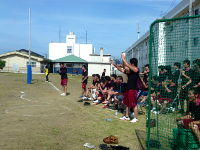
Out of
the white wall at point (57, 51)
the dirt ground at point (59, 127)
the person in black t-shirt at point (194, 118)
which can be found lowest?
the dirt ground at point (59, 127)

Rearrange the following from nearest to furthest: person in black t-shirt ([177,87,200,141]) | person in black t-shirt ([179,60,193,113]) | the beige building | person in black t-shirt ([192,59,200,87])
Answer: person in black t-shirt ([177,87,200,141]) < person in black t-shirt ([192,59,200,87]) < person in black t-shirt ([179,60,193,113]) < the beige building

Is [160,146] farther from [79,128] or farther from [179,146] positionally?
[79,128]

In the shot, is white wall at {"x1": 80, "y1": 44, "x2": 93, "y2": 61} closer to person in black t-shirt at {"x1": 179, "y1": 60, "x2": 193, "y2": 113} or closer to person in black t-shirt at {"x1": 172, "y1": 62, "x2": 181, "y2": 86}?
person in black t-shirt at {"x1": 179, "y1": 60, "x2": 193, "y2": 113}

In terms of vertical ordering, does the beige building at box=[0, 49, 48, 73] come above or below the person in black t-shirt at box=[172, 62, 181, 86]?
above

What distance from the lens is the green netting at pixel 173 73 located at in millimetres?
5250

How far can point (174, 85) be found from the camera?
7.05 metres

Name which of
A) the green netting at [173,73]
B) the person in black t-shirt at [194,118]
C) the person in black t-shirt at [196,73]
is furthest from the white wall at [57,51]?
the person in black t-shirt at [194,118]

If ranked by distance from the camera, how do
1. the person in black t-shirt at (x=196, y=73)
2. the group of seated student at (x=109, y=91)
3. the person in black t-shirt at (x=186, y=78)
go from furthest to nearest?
the group of seated student at (x=109, y=91) < the person in black t-shirt at (x=186, y=78) < the person in black t-shirt at (x=196, y=73)

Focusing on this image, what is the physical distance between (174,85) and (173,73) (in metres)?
0.57

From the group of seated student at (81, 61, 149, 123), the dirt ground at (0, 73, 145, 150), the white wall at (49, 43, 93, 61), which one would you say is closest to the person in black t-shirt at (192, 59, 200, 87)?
the dirt ground at (0, 73, 145, 150)

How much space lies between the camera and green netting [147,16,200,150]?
5250 millimetres

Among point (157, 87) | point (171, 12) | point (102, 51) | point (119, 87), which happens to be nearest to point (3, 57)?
point (102, 51)

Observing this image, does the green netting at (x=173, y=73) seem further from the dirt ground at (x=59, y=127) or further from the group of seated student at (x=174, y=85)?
the dirt ground at (x=59, y=127)

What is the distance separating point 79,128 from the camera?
23.4ft
